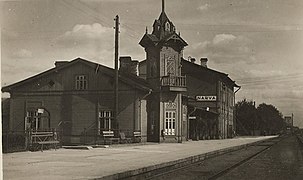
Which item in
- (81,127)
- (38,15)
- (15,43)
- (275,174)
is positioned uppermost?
(38,15)

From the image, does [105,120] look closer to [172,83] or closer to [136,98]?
[136,98]

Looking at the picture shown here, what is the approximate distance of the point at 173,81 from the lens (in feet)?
88.2

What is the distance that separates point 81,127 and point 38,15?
7373mm

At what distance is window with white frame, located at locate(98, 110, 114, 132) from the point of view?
17.6m

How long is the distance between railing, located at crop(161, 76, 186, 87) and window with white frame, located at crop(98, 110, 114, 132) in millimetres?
6343

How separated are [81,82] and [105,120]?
5.21 metres

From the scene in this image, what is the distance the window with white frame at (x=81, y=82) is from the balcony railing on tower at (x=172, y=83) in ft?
44.3

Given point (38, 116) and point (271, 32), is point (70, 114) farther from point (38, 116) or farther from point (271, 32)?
point (271, 32)

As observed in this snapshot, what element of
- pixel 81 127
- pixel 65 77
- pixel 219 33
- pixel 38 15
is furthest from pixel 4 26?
Result: pixel 81 127

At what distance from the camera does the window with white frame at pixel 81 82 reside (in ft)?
42.7

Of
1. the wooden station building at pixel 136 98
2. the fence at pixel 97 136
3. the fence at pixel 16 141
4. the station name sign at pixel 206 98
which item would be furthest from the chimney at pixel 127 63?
the station name sign at pixel 206 98

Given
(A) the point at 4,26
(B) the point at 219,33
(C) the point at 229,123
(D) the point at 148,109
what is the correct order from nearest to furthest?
(A) the point at 4,26 < (B) the point at 219,33 < (D) the point at 148,109 < (C) the point at 229,123

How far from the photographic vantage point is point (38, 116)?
14.4 meters

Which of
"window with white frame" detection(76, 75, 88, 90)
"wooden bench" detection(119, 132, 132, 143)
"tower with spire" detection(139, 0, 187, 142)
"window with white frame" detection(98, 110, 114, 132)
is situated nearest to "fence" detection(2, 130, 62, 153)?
"window with white frame" detection(76, 75, 88, 90)
